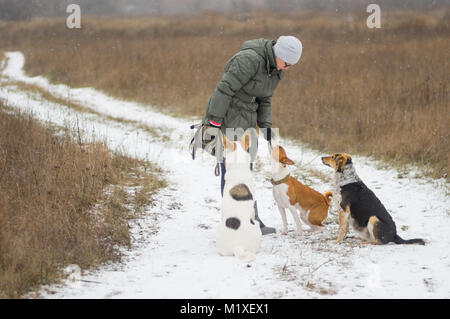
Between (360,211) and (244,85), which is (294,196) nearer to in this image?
(360,211)

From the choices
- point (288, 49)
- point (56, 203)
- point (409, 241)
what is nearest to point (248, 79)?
point (288, 49)

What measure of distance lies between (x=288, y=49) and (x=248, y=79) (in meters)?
0.47

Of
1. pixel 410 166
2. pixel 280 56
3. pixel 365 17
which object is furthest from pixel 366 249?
pixel 365 17

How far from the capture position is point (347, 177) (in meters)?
4.25

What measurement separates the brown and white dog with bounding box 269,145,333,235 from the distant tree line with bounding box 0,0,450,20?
617 inches

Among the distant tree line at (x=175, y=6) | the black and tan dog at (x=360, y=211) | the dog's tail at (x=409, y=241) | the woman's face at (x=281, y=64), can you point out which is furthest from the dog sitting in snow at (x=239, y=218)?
the distant tree line at (x=175, y=6)

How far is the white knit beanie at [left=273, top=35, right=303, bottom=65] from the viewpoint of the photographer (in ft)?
12.2

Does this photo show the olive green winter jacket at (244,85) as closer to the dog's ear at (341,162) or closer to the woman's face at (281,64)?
the woman's face at (281,64)

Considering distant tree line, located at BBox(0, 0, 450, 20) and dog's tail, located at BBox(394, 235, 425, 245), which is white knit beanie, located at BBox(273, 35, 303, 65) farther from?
distant tree line, located at BBox(0, 0, 450, 20)

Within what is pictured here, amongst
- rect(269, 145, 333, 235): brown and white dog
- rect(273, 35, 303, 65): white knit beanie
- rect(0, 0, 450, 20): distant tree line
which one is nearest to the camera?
rect(273, 35, 303, 65): white knit beanie

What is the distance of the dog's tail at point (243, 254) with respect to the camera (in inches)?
135

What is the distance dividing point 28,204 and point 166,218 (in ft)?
5.12

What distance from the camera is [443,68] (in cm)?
952

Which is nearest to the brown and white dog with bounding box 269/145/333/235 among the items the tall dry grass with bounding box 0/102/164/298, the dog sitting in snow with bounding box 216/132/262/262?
the dog sitting in snow with bounding box 216/132/262/262
